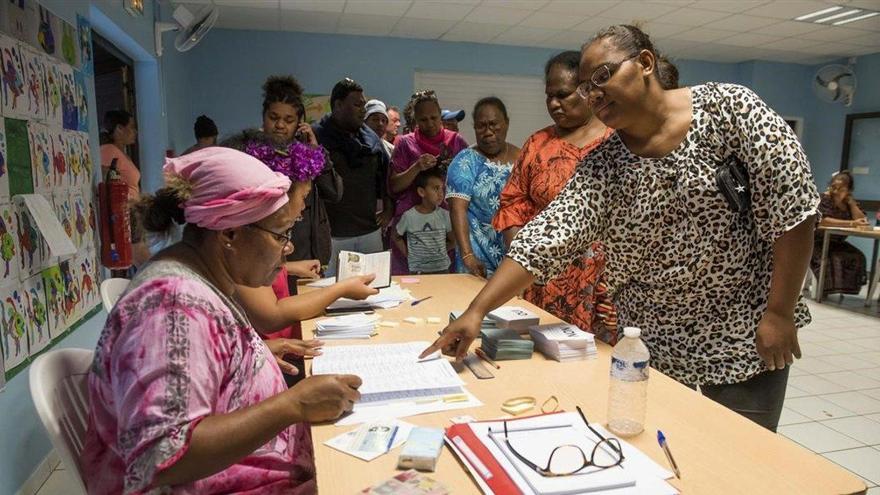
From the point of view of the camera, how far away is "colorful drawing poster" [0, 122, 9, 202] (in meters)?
1.90

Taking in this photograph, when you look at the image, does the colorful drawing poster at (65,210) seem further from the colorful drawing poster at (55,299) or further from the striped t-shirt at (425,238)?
the striped t-shirt at (425,238)

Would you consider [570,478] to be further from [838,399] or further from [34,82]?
[838,399]

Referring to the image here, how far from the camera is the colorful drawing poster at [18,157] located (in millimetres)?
1972

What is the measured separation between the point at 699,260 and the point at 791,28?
21.6 feet

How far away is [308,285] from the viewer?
7.45ft

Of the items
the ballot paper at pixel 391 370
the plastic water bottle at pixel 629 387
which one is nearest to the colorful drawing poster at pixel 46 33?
the ballot paper at pixel 391 370

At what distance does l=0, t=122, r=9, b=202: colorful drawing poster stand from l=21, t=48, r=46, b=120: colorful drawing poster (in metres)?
0.25

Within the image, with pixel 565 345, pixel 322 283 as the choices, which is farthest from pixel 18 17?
pixel 565 345

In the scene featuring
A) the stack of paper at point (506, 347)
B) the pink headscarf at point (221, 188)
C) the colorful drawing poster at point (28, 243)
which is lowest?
the stack of paper at point (506, 347)

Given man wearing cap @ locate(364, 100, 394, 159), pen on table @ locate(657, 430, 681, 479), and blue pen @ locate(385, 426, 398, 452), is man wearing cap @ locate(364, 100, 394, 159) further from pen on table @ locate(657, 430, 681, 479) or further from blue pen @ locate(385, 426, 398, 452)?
pen on table @ locate(657, 430, 681, 479)

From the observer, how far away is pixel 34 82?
218 centimetres

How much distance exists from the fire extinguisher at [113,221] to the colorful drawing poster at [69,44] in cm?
58

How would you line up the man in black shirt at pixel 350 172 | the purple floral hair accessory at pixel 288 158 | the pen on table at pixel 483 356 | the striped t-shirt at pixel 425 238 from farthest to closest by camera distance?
1. the striped t-shirt at pixel 425 238
2. the man in black shirt at pixel 350 172
3. the purple floral hair accessory at pixel 288 158
4. the pen on table at pixel 483 356

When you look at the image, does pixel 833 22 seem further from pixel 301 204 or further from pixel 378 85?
pixel 301 204
